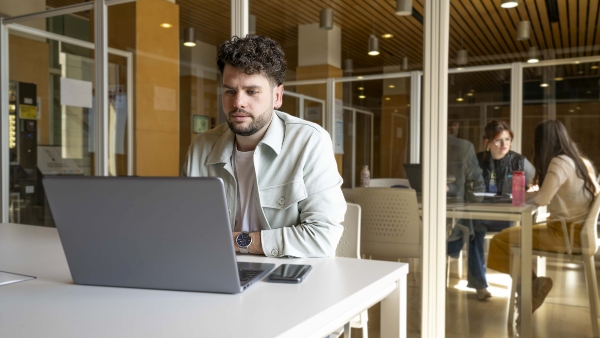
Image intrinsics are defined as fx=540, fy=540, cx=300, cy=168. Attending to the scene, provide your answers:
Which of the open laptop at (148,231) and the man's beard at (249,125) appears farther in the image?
the man's beard at (249,125)

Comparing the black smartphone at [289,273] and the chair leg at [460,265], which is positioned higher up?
the black smartphone at [289,273]

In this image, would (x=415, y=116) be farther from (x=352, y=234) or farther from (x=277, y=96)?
(x=277, y=96)

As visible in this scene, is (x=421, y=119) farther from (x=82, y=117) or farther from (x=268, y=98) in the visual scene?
(x=82, y=117)

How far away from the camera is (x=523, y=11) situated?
2.49 m

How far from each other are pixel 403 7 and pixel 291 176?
4.75 feet

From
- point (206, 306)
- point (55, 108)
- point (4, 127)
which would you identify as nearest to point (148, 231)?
point (206, 306)

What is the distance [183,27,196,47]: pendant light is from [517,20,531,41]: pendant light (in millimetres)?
1996

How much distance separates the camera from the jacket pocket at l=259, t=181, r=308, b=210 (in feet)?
5.65

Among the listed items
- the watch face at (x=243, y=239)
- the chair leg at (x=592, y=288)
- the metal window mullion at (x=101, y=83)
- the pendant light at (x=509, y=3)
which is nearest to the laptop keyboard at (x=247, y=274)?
the watch face at (x=243, y=239)

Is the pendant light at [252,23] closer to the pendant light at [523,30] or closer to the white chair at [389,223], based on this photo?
the white chair at [389,223]

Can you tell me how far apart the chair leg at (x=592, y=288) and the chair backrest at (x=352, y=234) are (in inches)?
41.0

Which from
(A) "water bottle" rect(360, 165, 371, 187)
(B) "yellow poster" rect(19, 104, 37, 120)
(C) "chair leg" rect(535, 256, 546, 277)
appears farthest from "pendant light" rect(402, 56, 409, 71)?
(B) "yellow poster" rect(19, 104, 37, 120)

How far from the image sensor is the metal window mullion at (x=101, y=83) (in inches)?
154

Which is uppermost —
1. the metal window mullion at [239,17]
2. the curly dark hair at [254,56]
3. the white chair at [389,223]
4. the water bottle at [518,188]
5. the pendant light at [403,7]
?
the metal window mullion at [239,17]
